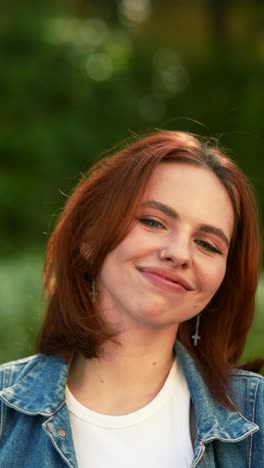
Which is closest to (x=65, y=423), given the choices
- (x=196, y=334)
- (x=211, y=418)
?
(x=211, y=418)

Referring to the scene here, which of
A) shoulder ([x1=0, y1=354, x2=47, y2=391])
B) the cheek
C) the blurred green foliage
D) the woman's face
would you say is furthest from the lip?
the blurred green foliage

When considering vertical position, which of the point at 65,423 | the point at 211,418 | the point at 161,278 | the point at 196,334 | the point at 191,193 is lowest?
the point at 65,423

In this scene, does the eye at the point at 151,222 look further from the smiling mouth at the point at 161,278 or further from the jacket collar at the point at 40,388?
the jacket collar at the point at 40,388

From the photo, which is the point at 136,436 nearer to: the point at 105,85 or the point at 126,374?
the point at 126,374

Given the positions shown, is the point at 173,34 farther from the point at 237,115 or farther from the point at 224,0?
the point at 237,115

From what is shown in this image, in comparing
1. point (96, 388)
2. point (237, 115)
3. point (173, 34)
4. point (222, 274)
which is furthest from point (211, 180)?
point (173, 34)

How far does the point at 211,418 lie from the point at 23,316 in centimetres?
157

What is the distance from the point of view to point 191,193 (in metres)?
2.42

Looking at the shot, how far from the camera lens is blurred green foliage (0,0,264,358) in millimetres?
7738

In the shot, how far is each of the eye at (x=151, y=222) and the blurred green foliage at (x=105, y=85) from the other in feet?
13.9

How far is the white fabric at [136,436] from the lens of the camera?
241 centimetres

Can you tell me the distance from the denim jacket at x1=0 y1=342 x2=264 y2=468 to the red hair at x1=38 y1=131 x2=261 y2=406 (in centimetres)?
6

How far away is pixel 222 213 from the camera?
248 centimetres

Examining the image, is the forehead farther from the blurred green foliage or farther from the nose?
the blurred green foliage
